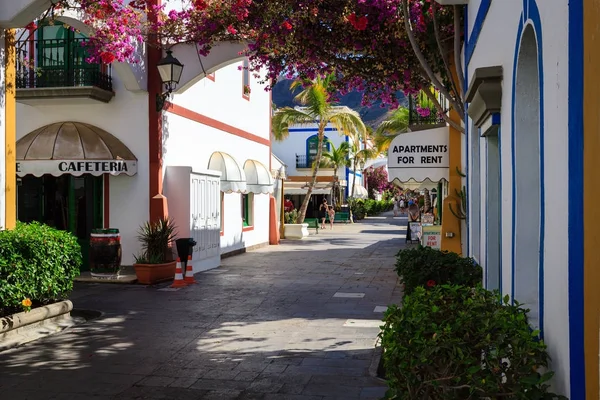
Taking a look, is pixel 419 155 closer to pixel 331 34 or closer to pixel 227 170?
pixel 331 34

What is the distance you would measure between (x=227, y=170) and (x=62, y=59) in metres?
5.24

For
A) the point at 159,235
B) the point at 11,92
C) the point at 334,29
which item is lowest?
the point at 159,235

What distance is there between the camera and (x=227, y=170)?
1805 cm

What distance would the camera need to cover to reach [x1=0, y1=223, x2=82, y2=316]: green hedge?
8141 millimetres

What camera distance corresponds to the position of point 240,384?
6.30m

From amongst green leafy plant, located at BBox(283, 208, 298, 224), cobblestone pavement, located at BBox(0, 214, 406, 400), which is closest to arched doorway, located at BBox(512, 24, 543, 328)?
cobblestone pavement, located at BBox(0, 214, 406, 400)

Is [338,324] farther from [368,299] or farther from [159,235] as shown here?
[159,235]

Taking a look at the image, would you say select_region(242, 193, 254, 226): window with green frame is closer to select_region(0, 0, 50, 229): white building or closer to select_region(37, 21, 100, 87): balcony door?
select_region(37, 21, 100, 87): balcony door

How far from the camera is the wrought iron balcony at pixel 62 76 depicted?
1425 cm

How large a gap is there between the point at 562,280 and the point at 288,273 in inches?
499

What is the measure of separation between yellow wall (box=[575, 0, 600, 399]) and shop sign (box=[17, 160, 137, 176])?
12.5 metres

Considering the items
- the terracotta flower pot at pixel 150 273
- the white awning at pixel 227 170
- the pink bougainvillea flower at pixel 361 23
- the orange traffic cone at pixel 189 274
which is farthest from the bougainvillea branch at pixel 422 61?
the white awning at pixel 227 170

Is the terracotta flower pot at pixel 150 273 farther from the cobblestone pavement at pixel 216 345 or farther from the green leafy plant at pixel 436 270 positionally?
the green leafy plant at pixel 436 270

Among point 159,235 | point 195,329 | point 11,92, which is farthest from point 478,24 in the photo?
point 159,235
